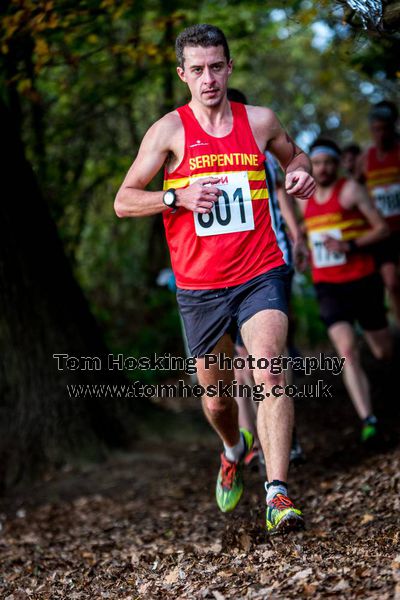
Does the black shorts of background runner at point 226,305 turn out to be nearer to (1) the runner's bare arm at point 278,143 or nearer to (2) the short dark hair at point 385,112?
(1) the runner's bare arm at point 278,143

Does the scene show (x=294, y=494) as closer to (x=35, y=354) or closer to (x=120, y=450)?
(x=120, y=450)

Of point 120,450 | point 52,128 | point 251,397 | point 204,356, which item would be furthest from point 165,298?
point 204,356

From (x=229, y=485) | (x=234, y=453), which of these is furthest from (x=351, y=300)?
(x=229, y=485)

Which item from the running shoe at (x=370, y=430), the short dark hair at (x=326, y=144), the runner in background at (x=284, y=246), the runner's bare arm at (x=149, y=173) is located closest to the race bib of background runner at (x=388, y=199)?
the short dark hair at (x=326, y=144)

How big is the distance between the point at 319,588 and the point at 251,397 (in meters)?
2.82

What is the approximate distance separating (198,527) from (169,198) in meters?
2.26

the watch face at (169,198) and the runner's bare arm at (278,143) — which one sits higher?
the runner's bare arm at (278,143)

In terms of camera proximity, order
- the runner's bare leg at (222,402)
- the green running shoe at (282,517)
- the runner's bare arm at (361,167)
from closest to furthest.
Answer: the green running shoe at (282,517) < the runner's bare leg at (222,402) < the runner's bare arm at (361,167)

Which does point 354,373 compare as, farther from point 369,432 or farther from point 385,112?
point 385,112

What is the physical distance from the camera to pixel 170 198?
4312 millimetres

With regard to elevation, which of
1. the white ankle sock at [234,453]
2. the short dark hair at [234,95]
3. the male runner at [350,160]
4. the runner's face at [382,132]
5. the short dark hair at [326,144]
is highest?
the short dark hair at [234,95]

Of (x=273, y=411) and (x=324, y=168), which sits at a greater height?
(x=324, y=168)

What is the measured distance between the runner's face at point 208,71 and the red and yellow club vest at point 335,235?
104 inches

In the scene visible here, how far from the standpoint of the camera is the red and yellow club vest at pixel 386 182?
29.0ft
